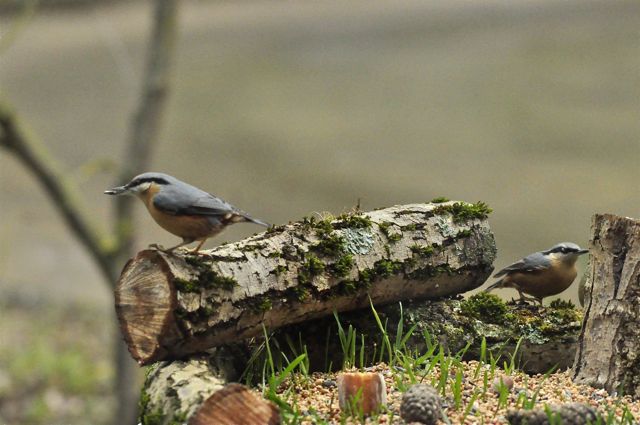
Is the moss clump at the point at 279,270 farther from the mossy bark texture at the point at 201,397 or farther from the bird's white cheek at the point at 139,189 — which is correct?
the bird's white cheek at the point at 139,189

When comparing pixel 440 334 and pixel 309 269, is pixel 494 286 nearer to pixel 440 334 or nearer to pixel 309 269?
→ pixel 440 334

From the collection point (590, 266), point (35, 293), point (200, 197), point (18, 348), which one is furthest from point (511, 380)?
point (35, 293)

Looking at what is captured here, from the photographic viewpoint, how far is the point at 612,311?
3.73 metres

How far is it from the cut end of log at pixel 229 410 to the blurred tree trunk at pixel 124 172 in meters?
4.39

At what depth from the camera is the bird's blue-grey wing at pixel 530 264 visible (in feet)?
14.0

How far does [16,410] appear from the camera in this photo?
329 inches

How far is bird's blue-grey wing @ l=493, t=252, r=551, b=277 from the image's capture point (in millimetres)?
4273

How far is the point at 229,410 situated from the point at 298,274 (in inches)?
35.5

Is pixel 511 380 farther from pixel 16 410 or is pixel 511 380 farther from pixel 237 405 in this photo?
pixel 16 410

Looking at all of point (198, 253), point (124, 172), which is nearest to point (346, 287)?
point (198, 253)

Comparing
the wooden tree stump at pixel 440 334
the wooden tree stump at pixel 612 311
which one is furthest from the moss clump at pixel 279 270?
the wooden tree stump at pixel 612 311

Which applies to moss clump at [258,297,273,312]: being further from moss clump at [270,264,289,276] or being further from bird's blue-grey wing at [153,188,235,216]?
bird's blue-grey wing at [153,188,235,216]

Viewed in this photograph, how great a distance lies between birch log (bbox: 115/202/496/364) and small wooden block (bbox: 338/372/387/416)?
51 centimetres

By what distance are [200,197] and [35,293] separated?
29.3 ft
